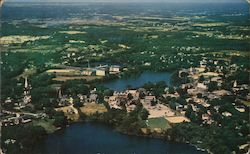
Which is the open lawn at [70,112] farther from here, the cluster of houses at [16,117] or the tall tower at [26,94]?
the tall tower at [26,94]

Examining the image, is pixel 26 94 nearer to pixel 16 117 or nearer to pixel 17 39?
pixel 16 117

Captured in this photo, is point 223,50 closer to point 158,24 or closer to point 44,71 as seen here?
point 158,24

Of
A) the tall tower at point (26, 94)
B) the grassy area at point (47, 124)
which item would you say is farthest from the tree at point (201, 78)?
the tall tower at point (26, 94)

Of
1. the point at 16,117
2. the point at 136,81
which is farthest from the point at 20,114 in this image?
the point at 136,81

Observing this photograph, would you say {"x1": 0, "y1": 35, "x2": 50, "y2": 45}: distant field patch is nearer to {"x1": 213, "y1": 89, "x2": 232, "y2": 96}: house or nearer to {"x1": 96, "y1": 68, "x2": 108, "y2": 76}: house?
{"x1": 96, "y1": 68, "x2": 108, "y2": 76}: house

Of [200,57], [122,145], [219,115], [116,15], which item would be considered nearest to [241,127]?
[219,115]
